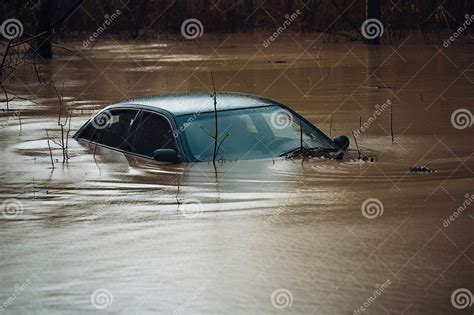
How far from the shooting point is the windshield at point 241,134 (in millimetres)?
11852

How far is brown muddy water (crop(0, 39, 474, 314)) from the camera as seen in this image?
7824 mm

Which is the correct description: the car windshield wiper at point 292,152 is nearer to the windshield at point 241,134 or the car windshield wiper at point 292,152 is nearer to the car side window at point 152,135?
the windshield at point 241,134

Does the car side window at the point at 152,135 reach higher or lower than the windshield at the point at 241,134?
lower

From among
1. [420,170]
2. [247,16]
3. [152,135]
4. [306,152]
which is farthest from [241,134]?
[247,16]

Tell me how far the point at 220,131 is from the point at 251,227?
209 centimetres

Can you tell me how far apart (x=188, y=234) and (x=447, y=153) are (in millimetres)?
4722

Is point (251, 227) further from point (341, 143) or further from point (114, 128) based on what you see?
point (114, 128)

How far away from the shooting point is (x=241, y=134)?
39.4 feet

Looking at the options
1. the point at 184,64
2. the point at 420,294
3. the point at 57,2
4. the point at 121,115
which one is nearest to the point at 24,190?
the point at 121,115

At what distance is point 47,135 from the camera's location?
53.6ft

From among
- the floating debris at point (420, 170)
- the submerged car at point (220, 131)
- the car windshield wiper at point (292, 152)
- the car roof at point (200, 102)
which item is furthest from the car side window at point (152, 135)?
the floating debris at point (420, 170)

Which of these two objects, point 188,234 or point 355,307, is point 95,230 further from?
point 355,307

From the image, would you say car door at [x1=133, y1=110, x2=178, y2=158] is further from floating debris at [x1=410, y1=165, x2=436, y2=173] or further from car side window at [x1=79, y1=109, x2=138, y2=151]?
floating debris at [x1=410, y1=165, x2=436, y2=173]

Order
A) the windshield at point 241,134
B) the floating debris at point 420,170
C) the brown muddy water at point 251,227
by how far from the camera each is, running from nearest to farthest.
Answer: the brown muddy water at point 251,227
the windshield at point 241,134
the floating debris at point 420,170
